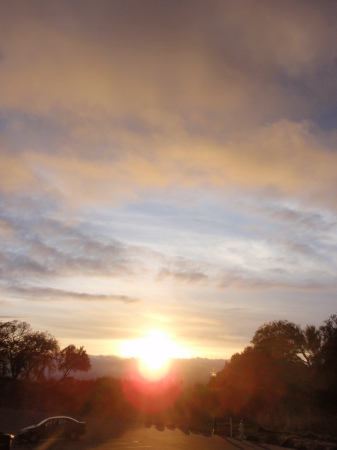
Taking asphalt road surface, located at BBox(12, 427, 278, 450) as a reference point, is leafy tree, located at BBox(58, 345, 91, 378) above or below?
above

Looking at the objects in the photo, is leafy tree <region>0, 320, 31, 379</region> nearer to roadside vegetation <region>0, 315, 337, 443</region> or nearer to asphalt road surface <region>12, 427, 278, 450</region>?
roadside vegetation <region>0, 315, 337, 443</region>

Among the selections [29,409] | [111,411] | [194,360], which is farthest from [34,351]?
[194,360]

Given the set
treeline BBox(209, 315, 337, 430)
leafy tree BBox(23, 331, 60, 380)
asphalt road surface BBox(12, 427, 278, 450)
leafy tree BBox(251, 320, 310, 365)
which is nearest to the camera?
asphalt road surface BBox(12, 427, 278, 450)

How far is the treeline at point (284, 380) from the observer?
34562mm

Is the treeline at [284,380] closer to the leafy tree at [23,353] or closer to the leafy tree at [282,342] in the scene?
the leafy tree at [282,342]

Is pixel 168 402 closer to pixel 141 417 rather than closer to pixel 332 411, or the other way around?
pixel 141 417

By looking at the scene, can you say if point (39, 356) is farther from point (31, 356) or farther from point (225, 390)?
point (225, 390)

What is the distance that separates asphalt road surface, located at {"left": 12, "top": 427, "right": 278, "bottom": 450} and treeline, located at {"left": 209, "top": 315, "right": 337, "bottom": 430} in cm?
628

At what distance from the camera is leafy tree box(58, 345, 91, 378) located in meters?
66.2

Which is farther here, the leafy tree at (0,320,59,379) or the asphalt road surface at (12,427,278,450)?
the leafy tree at (0,320,59,379)

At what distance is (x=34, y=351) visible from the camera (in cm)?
6253

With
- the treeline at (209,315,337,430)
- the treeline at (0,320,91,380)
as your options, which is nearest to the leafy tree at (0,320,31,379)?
the treeline at (0,320,91,380)

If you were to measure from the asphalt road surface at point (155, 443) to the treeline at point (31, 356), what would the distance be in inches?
1494

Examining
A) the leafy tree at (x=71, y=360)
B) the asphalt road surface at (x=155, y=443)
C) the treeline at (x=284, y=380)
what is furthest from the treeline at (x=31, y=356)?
the asphalt road surface at (x=155, y=443)
